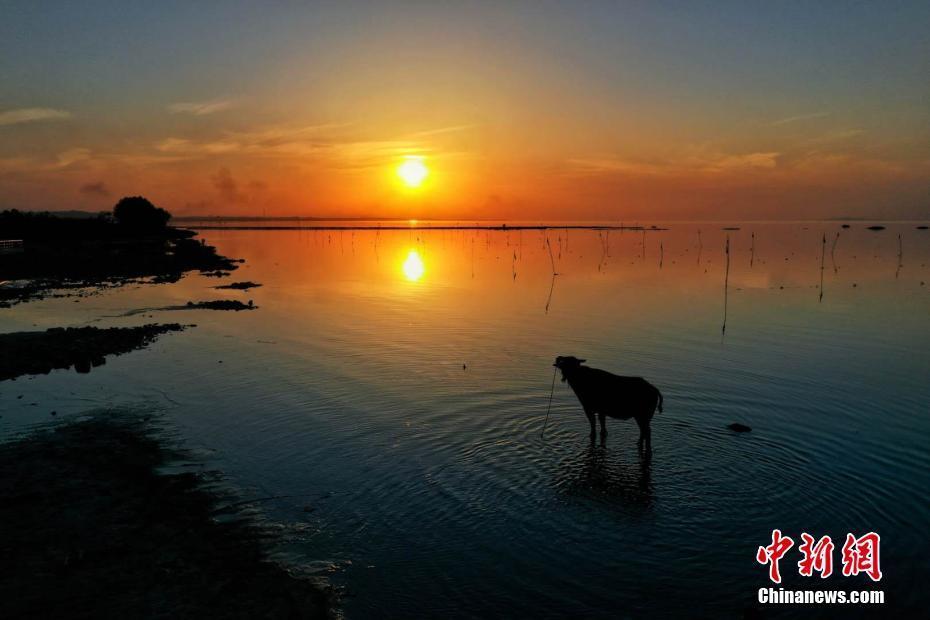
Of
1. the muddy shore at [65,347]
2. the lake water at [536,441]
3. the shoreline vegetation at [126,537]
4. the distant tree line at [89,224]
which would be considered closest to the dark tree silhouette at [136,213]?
the distant tree line at [89,224]

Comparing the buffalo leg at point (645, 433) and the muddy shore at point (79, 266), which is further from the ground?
the muddy shore at point (79, 266)

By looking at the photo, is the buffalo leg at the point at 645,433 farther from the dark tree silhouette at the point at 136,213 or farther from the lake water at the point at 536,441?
the dark tree silhouette at the point at 136,213

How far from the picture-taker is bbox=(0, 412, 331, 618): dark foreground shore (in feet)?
23.3

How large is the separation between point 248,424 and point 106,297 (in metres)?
27.0

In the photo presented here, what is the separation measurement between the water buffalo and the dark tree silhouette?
102668mm

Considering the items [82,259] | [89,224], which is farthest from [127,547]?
[89,224]

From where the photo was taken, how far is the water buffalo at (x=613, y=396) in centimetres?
1262

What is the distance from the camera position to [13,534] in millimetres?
8500

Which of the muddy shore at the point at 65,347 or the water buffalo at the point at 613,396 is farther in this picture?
the muddy shore at the point at 65,347

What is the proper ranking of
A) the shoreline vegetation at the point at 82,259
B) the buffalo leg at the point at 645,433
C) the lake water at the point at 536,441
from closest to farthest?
the lake water at the point at 536,441 < the buffalo leg at the point at 645,433 < the shoreline vegetation at the point at 82,259

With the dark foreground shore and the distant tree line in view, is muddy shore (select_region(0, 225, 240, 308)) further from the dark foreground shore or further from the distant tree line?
the dark foreground shore

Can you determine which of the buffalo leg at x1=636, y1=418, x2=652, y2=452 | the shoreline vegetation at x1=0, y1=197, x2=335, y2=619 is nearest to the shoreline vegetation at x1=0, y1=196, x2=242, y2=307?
the shoreline vegetation at x1=0, y1=197, x2=335, y2=619

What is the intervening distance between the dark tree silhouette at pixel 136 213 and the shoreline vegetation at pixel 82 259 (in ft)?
0.48

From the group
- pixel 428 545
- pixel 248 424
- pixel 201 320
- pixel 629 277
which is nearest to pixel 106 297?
pixel 201 320
